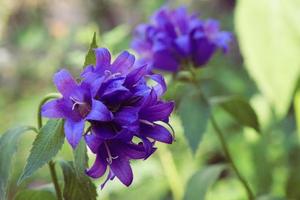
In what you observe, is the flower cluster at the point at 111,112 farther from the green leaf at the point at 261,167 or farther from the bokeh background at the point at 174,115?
the green leaf at the point at 261,167

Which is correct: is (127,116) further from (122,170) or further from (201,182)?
(201,182)

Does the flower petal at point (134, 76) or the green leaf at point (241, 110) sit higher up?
the flower petal at point (134, 76)

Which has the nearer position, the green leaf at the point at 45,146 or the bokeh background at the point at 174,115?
the green leaf at the point at 45,146

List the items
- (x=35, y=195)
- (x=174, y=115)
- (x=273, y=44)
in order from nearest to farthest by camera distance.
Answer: (x=35, y=195)
(x=273, y=44)
(x=174, y=115)

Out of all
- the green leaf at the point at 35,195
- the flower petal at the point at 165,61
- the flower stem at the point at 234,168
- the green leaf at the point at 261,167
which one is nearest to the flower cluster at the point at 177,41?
the flower petal at the point at 165,61

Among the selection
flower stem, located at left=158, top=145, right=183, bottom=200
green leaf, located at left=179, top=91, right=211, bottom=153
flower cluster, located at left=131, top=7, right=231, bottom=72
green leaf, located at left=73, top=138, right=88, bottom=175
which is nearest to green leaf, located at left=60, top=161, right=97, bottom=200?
green leaf, located at left=73, top=138, right=88, bottom=175

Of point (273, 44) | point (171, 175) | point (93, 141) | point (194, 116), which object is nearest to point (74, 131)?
point (93, 141)
